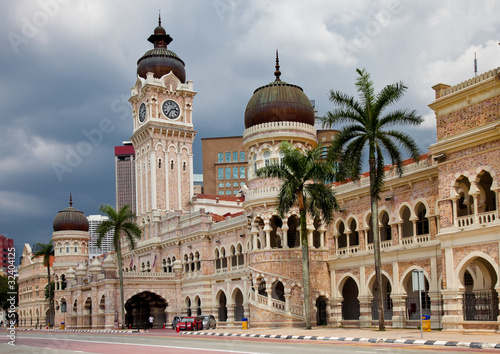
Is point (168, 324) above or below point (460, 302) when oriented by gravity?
below

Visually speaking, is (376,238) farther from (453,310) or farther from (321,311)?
(321,311)

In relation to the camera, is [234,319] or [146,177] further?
[146,177]

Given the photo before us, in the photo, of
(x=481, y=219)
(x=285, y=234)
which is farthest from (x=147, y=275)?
(x=481, y=219)

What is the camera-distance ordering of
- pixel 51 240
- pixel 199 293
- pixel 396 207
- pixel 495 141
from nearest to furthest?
pixel 495 141, pixel 396 207, pixel 199 293, pixel 51 240

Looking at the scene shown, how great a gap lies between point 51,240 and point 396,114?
59.8m

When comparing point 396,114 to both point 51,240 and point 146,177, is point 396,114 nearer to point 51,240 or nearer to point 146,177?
point 146,177

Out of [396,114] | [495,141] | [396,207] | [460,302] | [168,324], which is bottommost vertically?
[168,324]

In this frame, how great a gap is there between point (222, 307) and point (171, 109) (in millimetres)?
23535

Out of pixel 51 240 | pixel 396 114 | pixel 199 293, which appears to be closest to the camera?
pixel 396 114

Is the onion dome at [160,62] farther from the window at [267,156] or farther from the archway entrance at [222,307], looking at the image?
the window at [267,156]

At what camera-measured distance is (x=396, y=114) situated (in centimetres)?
2853

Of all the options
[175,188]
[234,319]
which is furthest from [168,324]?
[175,188]

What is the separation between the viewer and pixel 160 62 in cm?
6556

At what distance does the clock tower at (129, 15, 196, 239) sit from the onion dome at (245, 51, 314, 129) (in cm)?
2413
